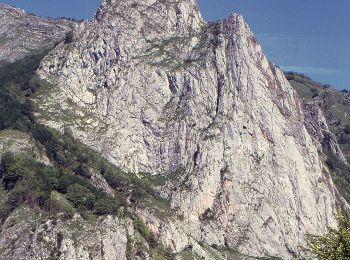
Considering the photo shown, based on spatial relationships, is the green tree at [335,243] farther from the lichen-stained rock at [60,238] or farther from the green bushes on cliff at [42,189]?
the green bushes on cliff at [42,189]

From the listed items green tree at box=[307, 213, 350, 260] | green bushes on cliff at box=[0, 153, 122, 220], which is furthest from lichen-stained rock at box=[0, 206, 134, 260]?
green tree at box=[307, 213, 350, 260]

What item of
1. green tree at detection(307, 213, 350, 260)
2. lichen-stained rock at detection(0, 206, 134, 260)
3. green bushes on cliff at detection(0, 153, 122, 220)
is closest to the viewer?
green tree at detection(307, 213, 350, 260)

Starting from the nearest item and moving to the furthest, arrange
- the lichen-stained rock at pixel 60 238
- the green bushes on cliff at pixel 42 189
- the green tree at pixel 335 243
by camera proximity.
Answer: the green tree at pixel 335 243 → the lichen-stained rock at pixel 60 238 → the green bushes on cliff at pixel 42 189

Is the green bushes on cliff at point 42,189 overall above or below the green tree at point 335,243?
above

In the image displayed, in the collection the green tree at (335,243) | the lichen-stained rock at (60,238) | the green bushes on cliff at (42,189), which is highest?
the green bushes on cliff at (42,189)

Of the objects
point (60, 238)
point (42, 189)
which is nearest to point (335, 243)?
point (60, 238)

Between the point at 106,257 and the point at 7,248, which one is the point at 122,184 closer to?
Answer: the point at 106,257

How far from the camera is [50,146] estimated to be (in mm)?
194750

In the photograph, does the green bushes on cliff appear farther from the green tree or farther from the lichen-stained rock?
the green tree

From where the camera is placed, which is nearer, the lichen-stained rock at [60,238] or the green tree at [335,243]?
the green tree at [335,243]

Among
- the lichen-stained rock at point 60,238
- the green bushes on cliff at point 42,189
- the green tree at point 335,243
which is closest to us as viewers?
the green tree at point 335,243

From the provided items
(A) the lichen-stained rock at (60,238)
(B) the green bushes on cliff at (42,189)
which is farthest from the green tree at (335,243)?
(B) the green bushes on cliff at (42,189)

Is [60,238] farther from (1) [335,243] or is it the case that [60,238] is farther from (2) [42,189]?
(1) [335,243]

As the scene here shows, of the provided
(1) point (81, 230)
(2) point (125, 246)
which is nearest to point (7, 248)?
(1) point (81, 230)
